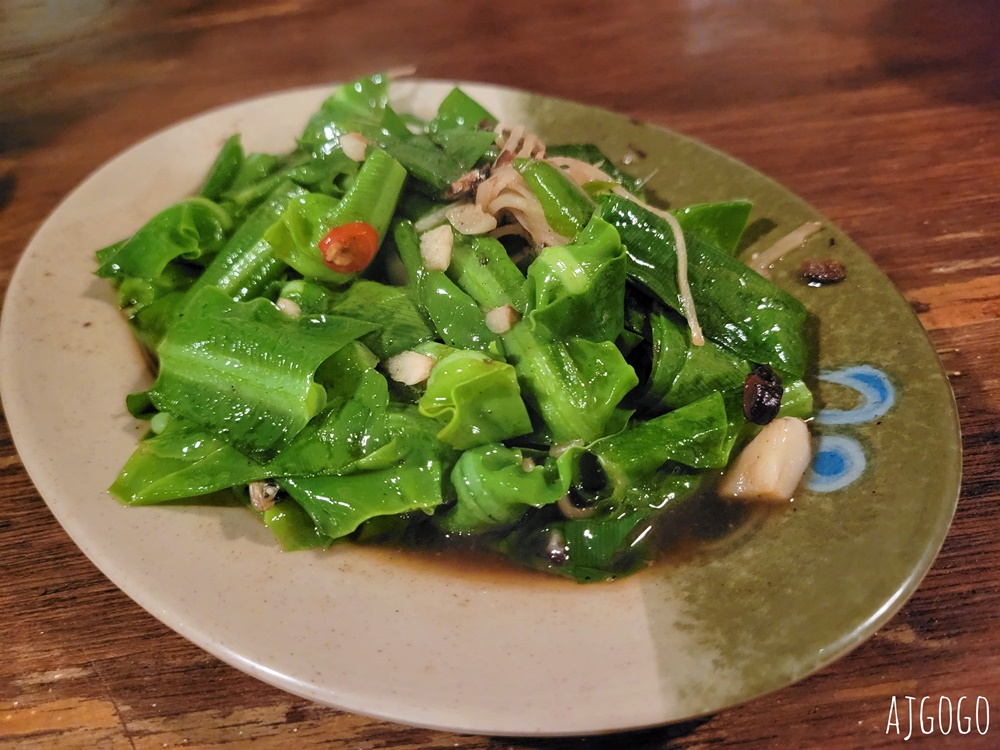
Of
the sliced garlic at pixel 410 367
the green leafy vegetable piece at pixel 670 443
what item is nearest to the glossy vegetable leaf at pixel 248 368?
the sliced garlic at pixel 410 367

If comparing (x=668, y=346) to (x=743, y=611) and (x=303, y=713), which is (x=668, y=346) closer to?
(x=743, y=611)

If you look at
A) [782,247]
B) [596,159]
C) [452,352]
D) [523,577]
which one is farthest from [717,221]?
[523,577]

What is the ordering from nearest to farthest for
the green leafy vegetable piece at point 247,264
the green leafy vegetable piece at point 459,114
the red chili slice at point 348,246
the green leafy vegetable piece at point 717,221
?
the red chili slice at point 348,246, the green leafy vegetable piece at point 247,264, the green leafy vegetable piece at point 717,221, the green leafy vegetable piece at point 459,114

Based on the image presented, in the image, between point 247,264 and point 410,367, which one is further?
point 247,264

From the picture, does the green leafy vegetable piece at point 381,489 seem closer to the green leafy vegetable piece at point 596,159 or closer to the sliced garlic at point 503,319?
the sliced garlic at point 503,319

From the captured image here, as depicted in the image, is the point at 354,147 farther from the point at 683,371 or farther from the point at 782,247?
the point at 782,247

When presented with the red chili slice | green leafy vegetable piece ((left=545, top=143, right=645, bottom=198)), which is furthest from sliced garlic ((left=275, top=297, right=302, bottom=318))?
green leafy vegetable piece ((left=545, top=143, right=645, bottom=198))
